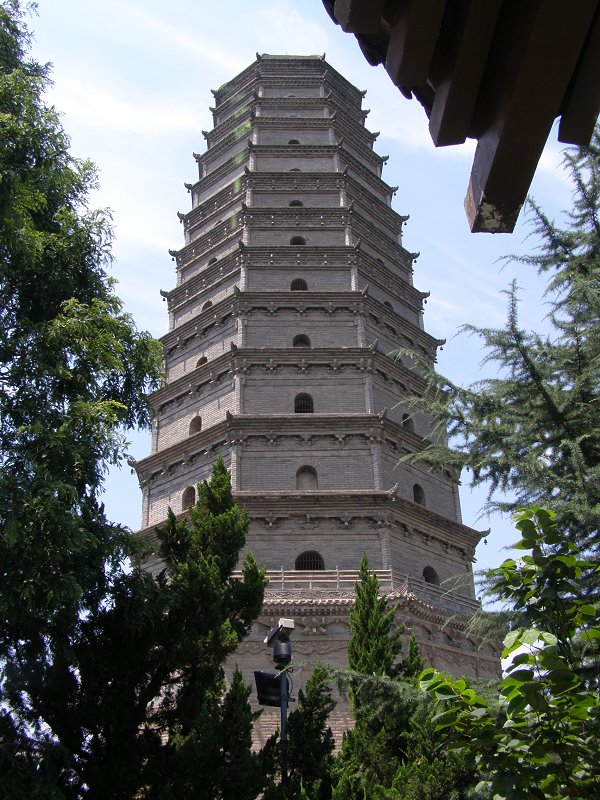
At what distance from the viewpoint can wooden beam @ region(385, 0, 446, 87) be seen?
2025mm

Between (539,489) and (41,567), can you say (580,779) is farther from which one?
(41,567)

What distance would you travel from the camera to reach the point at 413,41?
82.9 inches

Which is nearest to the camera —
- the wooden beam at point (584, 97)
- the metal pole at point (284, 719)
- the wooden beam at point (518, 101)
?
the wooden beam at point (518, 101)

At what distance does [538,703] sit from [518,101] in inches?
111

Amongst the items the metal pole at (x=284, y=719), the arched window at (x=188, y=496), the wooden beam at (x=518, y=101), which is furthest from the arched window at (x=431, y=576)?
the wooden beam at (x=518, y=101)

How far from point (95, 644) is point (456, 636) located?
928cm

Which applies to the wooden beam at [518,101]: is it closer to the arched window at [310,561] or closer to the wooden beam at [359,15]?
the wooden beam at [359,15]

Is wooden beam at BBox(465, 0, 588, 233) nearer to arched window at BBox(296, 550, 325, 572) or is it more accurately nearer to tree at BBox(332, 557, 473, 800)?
tree at BBox(332, 557, 473, 800)

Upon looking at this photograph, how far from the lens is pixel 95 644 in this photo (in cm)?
964

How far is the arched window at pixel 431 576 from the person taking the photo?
18.1 metres

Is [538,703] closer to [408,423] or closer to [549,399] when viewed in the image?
[549,399]

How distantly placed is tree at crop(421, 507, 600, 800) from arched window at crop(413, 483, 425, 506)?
48.1 ft

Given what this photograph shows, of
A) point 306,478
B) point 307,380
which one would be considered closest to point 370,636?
point 306,478

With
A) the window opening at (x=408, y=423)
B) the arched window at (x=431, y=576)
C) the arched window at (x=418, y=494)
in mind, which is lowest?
the arched window at (x=431, y=576)
